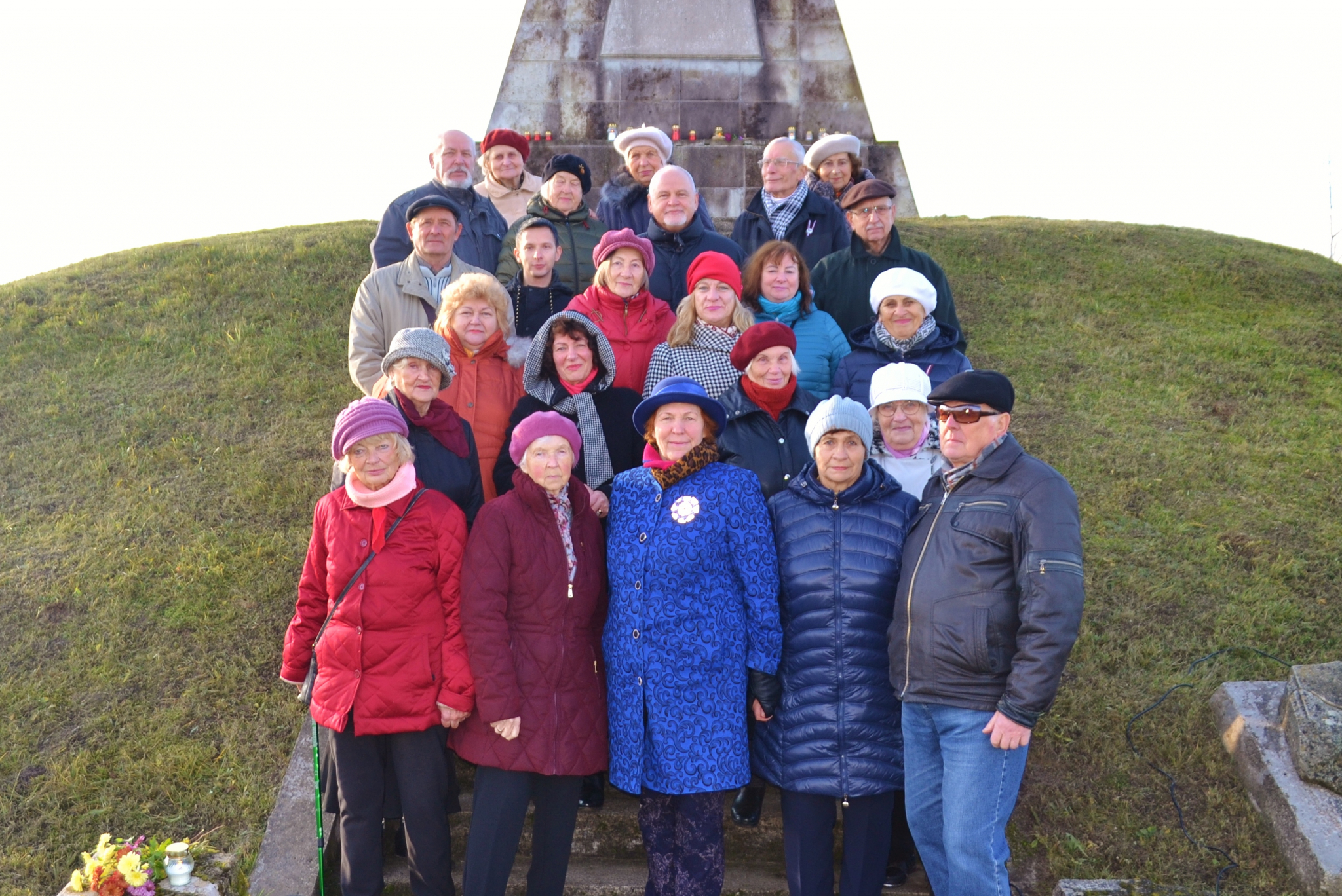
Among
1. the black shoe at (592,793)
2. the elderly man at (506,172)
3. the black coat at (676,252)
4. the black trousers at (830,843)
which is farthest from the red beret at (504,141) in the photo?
the black trousers at (830,843)

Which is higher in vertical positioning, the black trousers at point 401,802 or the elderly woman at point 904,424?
the elderly woman at point 904,424

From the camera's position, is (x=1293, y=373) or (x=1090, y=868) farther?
(x=1293, y=373)

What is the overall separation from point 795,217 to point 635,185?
3.48ft

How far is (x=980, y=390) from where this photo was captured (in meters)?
3.42

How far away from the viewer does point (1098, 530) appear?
684 cm

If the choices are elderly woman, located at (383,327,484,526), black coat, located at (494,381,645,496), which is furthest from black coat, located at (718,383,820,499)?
elderly woman, located at (383,327,484,526)

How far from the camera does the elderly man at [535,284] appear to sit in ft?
16.7

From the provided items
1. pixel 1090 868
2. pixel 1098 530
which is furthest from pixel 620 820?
pixel 1098 530

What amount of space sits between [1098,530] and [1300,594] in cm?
124

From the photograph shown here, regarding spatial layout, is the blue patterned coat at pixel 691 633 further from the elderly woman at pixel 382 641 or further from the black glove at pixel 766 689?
the elderly woman at pixel 382 641

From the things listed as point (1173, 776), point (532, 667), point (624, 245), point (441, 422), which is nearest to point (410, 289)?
point (624, 245)

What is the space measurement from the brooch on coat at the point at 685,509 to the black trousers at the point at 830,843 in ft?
3.56

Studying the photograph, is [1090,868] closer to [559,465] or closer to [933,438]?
[933,438]

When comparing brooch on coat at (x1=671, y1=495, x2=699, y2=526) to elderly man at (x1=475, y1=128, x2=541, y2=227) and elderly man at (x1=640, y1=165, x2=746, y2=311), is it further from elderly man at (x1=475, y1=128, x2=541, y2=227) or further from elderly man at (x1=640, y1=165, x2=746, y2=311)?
elderly man at (x1=475, y1=128, x2=541, y2=227)
